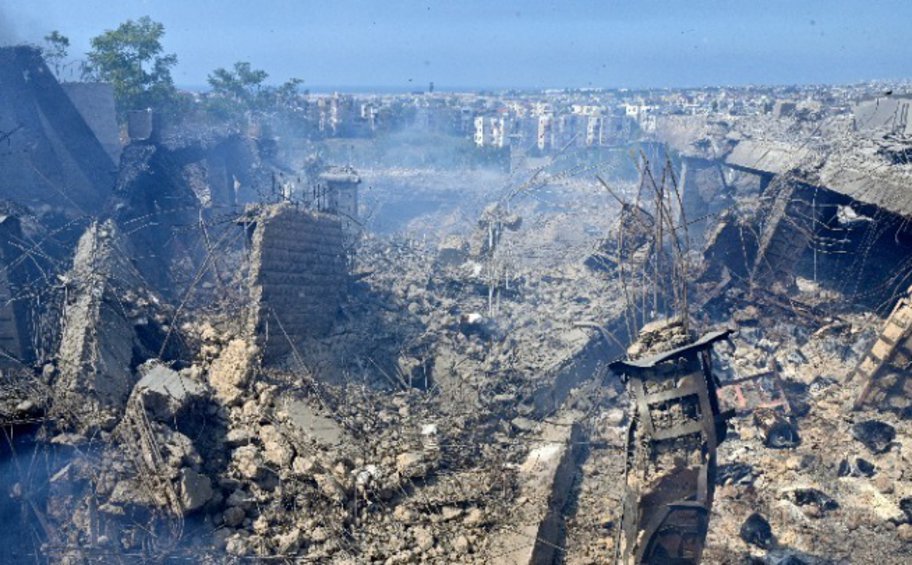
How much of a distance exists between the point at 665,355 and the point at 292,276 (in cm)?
549

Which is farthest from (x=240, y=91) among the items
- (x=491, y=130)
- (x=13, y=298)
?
(x=13, y=298)

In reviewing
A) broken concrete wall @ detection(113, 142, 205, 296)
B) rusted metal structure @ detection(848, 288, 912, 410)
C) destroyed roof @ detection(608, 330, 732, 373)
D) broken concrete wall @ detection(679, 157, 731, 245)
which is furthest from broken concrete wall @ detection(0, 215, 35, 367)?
broken concrete wall @ detection(679, 157, 731, 245)

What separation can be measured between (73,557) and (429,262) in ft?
32.1

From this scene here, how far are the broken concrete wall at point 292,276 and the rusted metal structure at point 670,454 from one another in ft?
15.0

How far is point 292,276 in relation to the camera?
26.8 feet

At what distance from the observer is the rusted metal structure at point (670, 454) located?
4.21 metres

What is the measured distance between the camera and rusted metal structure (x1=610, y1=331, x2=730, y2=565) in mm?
4211

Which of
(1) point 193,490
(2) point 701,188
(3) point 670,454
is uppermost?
(2) point 701,188

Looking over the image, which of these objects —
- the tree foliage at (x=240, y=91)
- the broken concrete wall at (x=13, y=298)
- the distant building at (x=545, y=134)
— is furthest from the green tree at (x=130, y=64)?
the distant building at (x=545, y=134)

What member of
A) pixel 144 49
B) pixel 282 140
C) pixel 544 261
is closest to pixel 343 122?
pixel 282 140

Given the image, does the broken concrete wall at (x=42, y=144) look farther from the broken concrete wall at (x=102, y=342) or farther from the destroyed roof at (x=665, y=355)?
the destroyed roof at (x=665, y=355)

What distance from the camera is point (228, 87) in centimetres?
3156

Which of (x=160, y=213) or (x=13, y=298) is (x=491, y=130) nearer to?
(x=160, y=213)

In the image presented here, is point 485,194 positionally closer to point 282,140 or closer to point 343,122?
point 282,140
